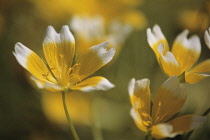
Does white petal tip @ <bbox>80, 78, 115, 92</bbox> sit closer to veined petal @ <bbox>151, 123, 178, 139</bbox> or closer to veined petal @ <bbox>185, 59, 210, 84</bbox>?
veined petal @ <bbox>151, 123, 178, 139</bbox>

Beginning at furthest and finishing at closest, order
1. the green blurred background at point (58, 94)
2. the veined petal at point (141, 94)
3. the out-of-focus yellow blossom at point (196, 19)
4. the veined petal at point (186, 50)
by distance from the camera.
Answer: the green blurred background at point (58, 94) → the out-of-focus yellow blossom at point (196, 19) → the veined petal at point (186, 50) → the veined petal at point (141, 94)

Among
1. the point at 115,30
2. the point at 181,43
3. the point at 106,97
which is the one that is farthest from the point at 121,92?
the point at 181,43

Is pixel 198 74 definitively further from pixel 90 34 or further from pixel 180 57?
pixel 90 34

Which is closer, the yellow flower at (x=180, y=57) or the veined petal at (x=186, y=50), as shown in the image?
the yellow flower at (x=180, y=57)

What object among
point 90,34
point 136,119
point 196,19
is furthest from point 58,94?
point 136,119

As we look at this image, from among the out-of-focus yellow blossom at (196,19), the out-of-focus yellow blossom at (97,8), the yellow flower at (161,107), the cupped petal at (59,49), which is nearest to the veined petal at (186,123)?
the yellow flower at (161,107)

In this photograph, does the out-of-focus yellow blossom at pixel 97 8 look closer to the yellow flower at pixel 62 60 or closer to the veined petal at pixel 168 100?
the yellow flower at pixel 62 60
